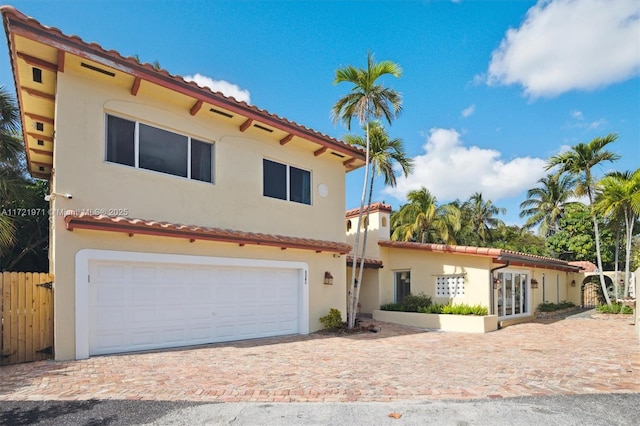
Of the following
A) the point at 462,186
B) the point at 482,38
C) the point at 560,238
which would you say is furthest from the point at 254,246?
the point at 462,186

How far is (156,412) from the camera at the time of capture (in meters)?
5.57

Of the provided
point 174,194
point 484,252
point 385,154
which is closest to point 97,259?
point 174,194

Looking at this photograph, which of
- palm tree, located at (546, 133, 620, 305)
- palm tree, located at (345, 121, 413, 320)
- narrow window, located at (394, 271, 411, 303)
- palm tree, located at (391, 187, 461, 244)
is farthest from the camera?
palm tree, located at (391, 187, 461, 244)

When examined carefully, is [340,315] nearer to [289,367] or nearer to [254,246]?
[254,246]

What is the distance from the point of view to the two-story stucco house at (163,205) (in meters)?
8.98

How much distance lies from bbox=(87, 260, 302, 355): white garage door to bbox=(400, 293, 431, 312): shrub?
650 cm

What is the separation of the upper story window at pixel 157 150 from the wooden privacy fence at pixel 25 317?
3360 mm

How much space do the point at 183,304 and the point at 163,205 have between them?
2730 mm

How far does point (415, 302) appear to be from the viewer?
1777 cm

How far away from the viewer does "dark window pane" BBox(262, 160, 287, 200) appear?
13391 millimetres

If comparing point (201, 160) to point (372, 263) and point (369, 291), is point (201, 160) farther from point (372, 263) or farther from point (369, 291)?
point (369, 291)

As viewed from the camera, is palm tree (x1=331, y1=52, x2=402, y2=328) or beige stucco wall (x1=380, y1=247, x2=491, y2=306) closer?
palm tree (x1=331, y1=52, x2=402, y2=328)

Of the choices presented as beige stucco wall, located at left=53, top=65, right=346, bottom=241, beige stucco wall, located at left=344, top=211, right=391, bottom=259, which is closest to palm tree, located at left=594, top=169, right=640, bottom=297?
beige stucco wall, located at left=344, top=211, right=391, bottom=259

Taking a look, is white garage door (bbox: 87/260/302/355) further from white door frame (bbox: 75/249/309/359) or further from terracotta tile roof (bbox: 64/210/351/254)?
terracotta tile roof (bbox: 64/210/351/254)
